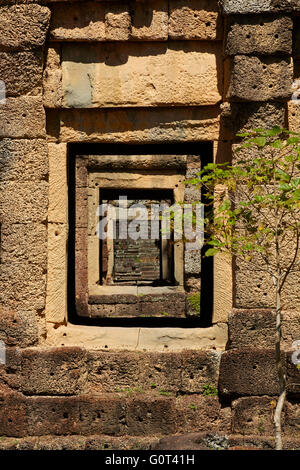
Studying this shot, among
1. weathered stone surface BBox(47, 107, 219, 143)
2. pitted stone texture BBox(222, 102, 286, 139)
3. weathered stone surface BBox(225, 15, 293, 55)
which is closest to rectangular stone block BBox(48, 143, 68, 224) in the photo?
weathered stone surface BBox(47, 107, 219, 143)

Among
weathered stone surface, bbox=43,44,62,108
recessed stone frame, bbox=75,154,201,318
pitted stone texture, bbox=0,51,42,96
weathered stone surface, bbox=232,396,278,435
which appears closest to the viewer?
weathered stone surface, bbox=232,396,278,435

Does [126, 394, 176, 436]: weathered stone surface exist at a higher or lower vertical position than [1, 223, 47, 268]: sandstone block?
lower

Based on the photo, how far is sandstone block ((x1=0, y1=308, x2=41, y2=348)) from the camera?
5.70 meters

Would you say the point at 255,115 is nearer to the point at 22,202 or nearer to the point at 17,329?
the point at 22,202

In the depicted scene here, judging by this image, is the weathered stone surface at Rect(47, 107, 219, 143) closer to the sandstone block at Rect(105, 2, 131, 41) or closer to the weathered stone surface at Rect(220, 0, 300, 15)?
the sandstone block at Rect(105, 2, 131, 41)

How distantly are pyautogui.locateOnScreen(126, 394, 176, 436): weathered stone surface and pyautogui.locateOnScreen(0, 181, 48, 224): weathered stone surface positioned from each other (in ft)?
5.92

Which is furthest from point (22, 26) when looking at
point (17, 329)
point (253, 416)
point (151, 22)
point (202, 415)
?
point (253, 416)

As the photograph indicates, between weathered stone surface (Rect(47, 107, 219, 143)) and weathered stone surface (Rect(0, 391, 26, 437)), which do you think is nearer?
weathered stone surface (Rect(0, 391, 26, 437))

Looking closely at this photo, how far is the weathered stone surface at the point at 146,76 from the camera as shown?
584cm

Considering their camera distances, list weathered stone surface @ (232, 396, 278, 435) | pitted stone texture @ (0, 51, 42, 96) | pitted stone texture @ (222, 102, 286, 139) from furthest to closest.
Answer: pitted stone texture @ (0, 51, 42, 96), pitted stone texture @ (222, 102, 286, 139), weathered stone surface @ (232, 396, 278, 435)

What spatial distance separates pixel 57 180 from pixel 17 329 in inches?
53.5

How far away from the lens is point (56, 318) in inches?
233

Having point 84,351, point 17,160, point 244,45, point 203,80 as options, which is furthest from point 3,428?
point 244,45

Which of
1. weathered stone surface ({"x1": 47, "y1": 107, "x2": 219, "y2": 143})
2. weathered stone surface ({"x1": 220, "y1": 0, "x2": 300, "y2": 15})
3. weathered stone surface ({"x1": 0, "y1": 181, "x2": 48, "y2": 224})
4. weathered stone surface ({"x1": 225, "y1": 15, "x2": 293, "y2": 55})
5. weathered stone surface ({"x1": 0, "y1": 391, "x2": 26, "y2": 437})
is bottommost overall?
weathered stone surface ({"x1": 0, "y1": 391, "x2": 26, "y2": 437})
